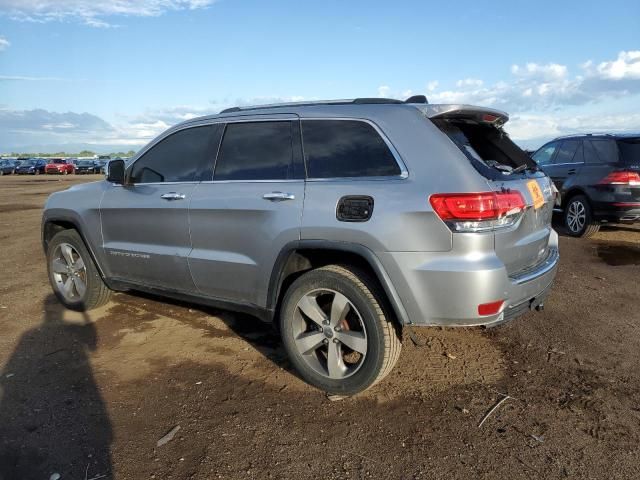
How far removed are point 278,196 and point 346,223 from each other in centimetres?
56

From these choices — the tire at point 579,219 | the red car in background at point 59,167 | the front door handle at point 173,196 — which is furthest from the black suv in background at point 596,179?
the red car in background at point 59,167

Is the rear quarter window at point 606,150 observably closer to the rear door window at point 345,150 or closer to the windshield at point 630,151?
the windshield at point 630,151

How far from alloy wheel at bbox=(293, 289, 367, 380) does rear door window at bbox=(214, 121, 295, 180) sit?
2.86 feet

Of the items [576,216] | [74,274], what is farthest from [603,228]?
[74,274]

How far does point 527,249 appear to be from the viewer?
321cm

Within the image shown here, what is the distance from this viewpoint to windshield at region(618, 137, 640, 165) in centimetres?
769

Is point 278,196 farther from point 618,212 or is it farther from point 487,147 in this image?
point 618,212

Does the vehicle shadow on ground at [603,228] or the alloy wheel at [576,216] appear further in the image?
the vehicle shadow on ground at [603,228]

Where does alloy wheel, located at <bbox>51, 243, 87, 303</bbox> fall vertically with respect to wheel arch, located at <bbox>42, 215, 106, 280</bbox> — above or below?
below

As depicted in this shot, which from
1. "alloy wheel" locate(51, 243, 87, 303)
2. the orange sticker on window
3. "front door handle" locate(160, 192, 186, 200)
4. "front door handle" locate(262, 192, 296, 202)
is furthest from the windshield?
"alloy wheel" locate(51, 243, 87, 303)

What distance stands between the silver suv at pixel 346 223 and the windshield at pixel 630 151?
4980 millimetres

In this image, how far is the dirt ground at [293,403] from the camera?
2.66 meters

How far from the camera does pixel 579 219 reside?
8438mm

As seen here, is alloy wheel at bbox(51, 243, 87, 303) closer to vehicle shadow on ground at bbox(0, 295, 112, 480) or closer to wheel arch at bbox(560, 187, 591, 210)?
vehicle shadow on ground at bbox(0, 295, 112, 480)
